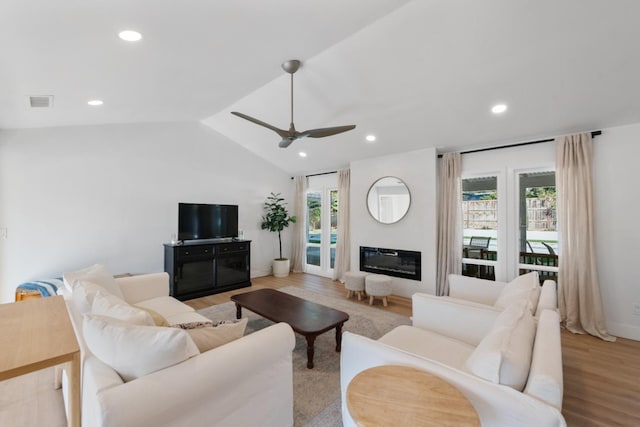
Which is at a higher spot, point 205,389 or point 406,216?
point 406,216

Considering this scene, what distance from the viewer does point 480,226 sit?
4.15 metres

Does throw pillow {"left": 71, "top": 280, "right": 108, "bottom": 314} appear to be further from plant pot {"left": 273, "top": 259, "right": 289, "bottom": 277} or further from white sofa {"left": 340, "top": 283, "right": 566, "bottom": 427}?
plant pot {"left": 273, "top": 259, "right": 289, "bottom": 277}

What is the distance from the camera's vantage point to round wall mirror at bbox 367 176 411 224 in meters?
4.66

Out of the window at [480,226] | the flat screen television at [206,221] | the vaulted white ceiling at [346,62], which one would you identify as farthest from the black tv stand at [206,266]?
the window at [480,226]

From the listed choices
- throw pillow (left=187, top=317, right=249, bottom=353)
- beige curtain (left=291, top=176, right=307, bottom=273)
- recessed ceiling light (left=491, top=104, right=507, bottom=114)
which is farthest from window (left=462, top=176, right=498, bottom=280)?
throw pillow (left=187, top=317, right=249, bottom=353)

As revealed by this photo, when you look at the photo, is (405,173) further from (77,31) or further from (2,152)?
(2,152)

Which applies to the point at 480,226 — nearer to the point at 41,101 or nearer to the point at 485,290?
the point at 485,290

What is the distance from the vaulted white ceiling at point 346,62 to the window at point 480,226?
2.18 feet

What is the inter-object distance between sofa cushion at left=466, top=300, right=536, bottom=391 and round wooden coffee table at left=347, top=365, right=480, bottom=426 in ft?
0.60

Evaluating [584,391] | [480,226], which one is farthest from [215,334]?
[480,226]

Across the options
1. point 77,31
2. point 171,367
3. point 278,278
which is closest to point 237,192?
point 278,278

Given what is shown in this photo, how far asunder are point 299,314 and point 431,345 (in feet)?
4.38

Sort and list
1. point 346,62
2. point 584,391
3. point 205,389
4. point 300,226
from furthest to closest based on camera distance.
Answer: point 300,226 → point 346,62 → point 584,391 → point 205,389

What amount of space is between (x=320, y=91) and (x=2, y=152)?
4.07 metres
